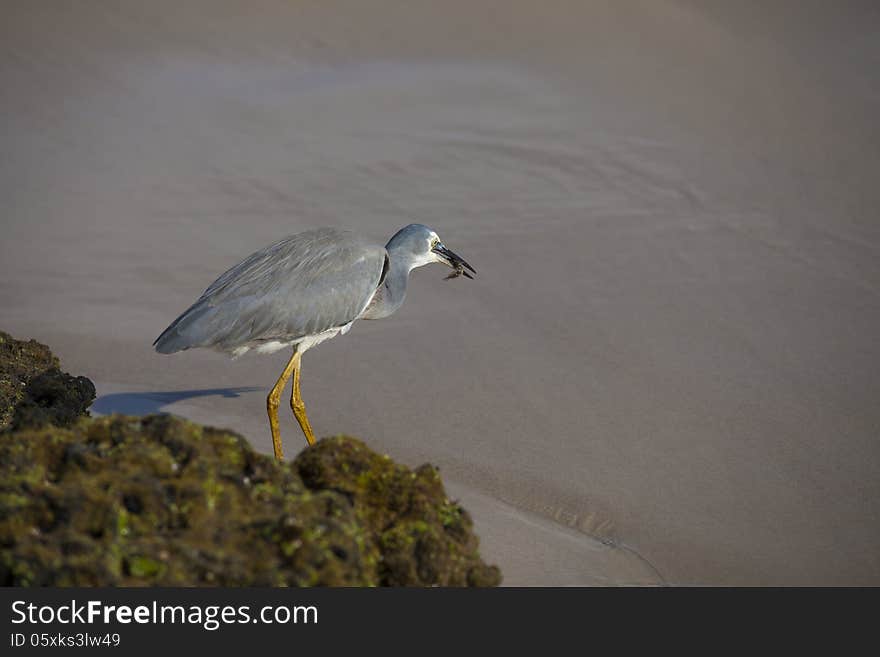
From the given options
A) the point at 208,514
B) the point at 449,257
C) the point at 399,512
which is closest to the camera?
the point at 208,514

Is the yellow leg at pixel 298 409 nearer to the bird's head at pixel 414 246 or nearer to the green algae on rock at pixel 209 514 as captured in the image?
the bird's head at pixel 414 246

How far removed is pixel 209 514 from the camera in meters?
3.20

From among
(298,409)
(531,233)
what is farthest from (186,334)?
(531,233)

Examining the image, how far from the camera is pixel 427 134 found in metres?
11.0

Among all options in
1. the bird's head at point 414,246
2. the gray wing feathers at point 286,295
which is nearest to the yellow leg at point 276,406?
the gray wing feathers at point 286,295

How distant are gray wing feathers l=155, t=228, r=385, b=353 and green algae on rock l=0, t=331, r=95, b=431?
538 millimetres

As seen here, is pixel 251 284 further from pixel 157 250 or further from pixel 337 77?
pixel 337 77

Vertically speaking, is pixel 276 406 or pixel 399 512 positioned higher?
pixel 276 406

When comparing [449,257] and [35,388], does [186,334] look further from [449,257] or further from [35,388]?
[449,257]

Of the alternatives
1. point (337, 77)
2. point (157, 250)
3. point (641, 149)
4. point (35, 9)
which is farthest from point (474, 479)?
point (35, 9)

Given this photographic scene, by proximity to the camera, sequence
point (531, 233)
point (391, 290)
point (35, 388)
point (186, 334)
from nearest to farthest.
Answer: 1. point (35, 388)
2. point (186, 334)
3. point (391, 290)
4. point (531, 233)

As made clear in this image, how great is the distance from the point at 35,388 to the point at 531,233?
476cm

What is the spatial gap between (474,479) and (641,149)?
5.76 m

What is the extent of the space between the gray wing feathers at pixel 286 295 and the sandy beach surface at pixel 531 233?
0.72m
